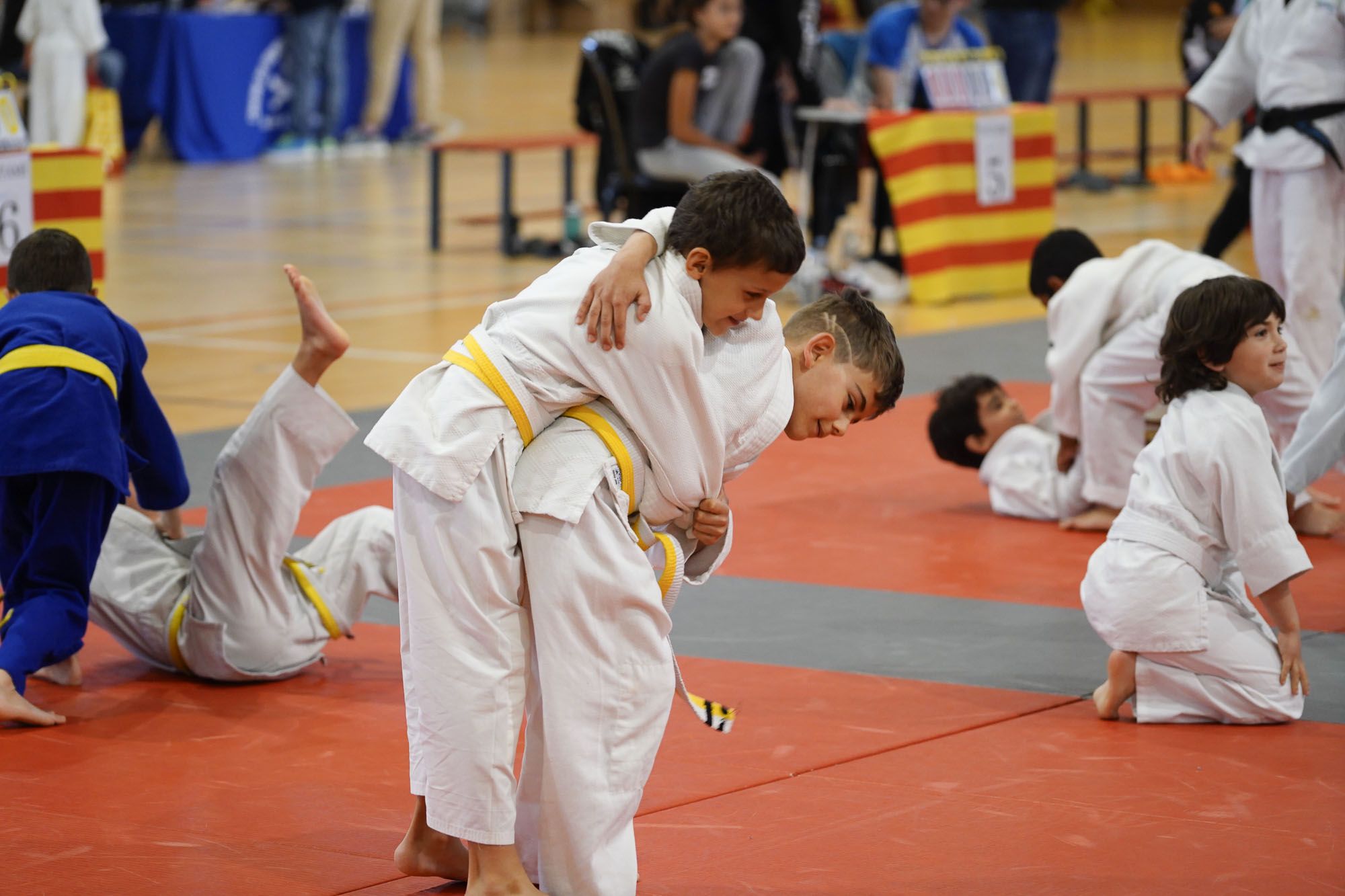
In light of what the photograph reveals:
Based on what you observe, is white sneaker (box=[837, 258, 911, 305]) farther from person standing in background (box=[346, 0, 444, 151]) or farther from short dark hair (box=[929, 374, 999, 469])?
person standing in background (box=[346, 0, 444, 151])

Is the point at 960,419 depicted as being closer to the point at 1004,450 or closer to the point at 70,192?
the point at 1004,450

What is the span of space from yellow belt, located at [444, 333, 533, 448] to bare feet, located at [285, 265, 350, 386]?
93 centimetres

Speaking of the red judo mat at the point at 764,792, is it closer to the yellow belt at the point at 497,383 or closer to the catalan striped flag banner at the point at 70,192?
the yellow belt at the point at 497,383

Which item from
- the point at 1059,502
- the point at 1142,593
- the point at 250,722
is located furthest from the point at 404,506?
the point at 1059,502

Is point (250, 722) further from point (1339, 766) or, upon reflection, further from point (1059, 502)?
point (1059, 502)

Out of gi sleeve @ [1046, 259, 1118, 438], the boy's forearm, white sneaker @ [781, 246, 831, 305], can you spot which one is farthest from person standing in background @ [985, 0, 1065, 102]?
the boy's forearm

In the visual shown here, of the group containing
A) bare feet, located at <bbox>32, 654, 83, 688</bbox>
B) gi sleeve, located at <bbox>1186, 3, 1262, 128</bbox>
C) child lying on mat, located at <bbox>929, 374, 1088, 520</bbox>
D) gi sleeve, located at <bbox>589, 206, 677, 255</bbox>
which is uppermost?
gi sleeve, located at <bbox>1186, 3, 1262, 128</bbox>

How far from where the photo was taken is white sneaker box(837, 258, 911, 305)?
970 centimetres

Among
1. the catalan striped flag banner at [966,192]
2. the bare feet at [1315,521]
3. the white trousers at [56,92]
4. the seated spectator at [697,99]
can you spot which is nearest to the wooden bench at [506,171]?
the seated spectator at [697,99]

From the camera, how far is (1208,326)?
144 inches

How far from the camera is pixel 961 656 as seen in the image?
409 cm

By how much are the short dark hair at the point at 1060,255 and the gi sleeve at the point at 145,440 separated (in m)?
2.54

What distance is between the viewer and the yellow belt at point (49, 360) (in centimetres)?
363

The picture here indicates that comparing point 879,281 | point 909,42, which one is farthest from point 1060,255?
point 909,42
